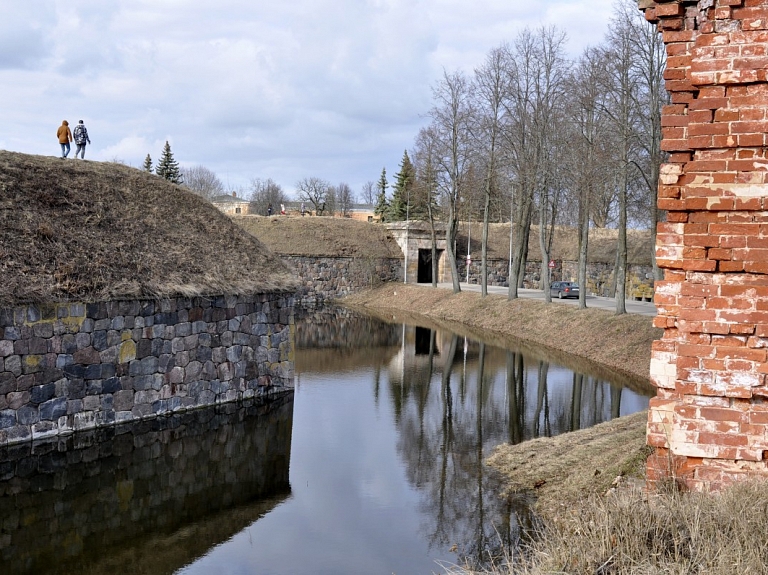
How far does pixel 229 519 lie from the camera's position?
1041cm

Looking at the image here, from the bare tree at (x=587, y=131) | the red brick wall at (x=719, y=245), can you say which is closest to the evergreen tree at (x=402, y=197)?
the bare tree at (x=587, y=131)

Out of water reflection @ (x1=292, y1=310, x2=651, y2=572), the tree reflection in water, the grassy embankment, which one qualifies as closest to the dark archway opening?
water reflection @ (x1=292, y1=310, x2=651, y2=572)

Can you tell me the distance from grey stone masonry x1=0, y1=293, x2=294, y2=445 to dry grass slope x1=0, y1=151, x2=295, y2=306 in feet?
1.14

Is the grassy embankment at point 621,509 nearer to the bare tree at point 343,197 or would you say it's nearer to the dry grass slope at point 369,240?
the dry grass slope at point 369,240

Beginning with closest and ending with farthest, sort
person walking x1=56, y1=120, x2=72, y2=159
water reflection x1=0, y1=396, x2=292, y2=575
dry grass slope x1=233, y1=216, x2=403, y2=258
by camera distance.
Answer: water reflection x1=0, y1=396, x2=292, y2=575, person walking x1=56, y1=120, x2=72, y2=159, dry grass slope x1=233, y1=216, x2=403, y2=258

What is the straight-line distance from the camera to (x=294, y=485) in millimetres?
11836

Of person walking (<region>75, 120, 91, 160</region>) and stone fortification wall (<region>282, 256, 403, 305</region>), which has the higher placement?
person walking (<region>75, 120, 91, 160</region>)

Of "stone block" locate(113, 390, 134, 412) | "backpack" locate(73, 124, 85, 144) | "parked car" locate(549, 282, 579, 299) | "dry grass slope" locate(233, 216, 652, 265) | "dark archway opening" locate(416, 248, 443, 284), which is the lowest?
"stone block" locate(113, 390, 134, 412)

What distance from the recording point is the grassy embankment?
5027 millimetres

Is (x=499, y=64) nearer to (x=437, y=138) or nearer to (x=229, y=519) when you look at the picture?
(x=437, y=138)

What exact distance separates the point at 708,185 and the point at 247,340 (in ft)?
39.9

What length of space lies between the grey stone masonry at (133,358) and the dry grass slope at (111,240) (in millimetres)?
347

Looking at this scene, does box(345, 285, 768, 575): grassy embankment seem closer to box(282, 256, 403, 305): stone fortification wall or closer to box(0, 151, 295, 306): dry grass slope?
box(0, 151, 295, 306): dry grass slope

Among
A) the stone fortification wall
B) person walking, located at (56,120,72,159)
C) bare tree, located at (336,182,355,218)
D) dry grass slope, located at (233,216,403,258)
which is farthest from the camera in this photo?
bare tree, located at (336,182,355,218)
